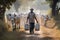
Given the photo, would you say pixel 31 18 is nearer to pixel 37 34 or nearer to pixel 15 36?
pixel 37 34

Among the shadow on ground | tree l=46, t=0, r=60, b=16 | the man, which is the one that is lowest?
the shadow on ground

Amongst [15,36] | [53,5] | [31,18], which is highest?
[53,5]

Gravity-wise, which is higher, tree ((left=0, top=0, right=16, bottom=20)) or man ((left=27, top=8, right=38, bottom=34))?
tree ((left=0, top=0, right=16, bottom=20))

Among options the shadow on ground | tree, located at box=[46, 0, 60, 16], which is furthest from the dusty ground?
tree, located at box=[46, 0, 60, 16]

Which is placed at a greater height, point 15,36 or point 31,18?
point 31,18

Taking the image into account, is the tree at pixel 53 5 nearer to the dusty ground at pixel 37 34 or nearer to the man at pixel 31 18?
the dusty ground at pixel 37 34

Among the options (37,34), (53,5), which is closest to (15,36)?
(37,34)

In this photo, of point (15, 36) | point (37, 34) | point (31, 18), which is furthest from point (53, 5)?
point (15, 36)

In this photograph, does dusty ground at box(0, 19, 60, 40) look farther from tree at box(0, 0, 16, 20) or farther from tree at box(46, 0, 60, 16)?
tree at box(0, 0, 16, 20)

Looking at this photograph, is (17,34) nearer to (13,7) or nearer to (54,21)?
(13,7)

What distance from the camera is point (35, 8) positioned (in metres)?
2.66

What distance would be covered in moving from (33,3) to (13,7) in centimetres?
30

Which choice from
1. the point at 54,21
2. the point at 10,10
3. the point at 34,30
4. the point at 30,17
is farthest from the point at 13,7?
the point at 54,21

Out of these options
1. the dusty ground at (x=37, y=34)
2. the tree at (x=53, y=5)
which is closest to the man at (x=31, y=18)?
the dusty ground at (x=37, y=34)
